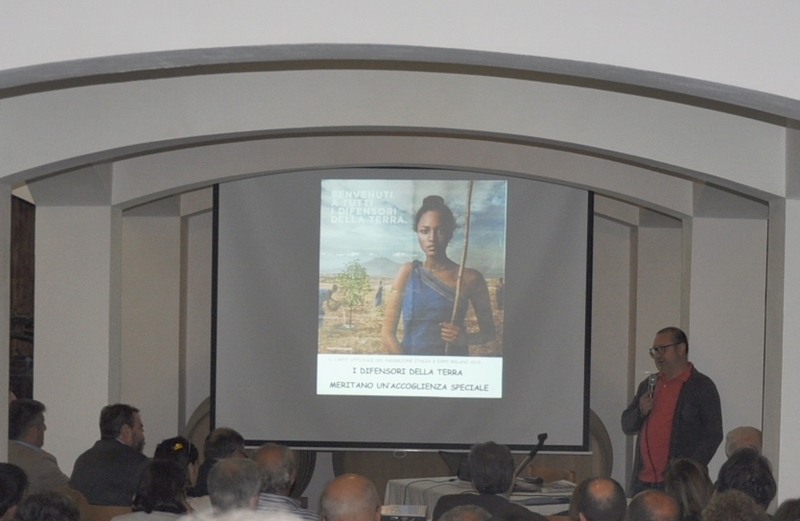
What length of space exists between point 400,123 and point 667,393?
2411 millimetres

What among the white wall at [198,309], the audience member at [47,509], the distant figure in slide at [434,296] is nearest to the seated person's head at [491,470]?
the audience member at [47,509]

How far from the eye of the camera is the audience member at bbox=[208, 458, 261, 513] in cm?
382

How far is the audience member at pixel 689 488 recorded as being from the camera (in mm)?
4188

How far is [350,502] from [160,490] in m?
1.13

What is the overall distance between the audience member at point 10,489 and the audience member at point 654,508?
2.36 m

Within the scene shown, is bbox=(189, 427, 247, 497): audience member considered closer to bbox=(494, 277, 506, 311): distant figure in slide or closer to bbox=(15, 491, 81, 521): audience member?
bbox=(15, 491, 81, 521): audience member

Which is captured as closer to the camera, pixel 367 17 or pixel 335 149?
pixel 367 17

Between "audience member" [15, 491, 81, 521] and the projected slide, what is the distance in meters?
3.87

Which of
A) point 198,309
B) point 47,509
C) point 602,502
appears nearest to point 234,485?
point 47,509

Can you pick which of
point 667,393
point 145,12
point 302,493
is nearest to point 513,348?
point 667,393

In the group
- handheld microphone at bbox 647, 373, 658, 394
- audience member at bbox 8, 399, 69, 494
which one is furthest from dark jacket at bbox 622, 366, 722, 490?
audience member at bbox 8, 399, 69, 494

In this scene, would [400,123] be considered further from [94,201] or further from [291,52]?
[94,201]

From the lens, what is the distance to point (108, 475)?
216 inches

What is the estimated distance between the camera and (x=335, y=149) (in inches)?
280
